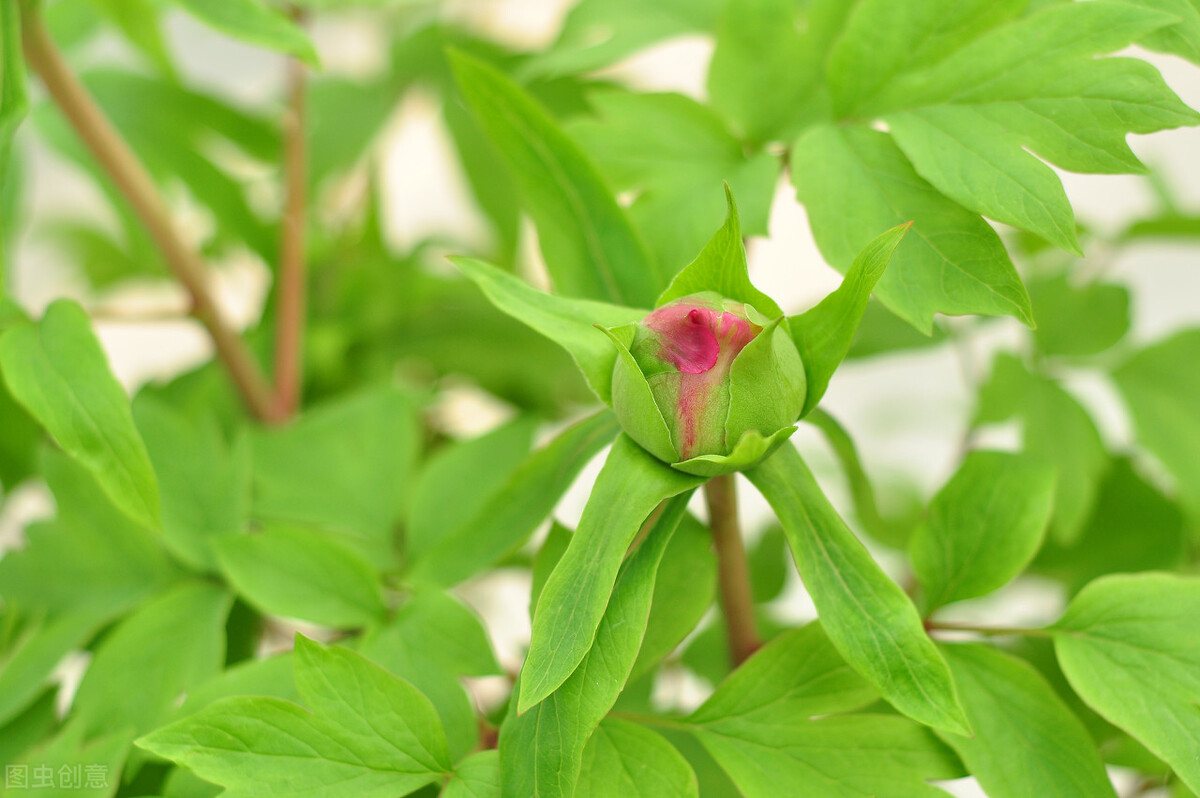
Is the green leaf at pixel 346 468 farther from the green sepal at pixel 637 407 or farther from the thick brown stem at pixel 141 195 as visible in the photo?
the green sepal at pixel 637 407

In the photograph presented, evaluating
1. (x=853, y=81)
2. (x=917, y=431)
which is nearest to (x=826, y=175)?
(x=853, y=81)

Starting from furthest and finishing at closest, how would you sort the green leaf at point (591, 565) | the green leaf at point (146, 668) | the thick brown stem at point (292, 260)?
the thick brown stem at point (292, 260) → the green leaf at point (146, 668) → the green leaf at point (591, 565)

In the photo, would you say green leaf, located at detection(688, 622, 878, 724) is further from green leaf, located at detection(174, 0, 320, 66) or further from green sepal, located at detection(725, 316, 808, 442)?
green leaf, located at detection(174, 0, 320, 66)

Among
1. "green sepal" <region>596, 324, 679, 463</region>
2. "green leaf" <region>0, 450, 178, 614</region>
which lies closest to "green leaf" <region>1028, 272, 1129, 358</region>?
"green sepal" <region>596, 324, 679, 463</region>

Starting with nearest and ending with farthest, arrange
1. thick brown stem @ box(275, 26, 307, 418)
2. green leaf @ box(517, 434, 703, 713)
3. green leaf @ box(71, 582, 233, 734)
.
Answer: green leaf @ box(517, 434, 703, 713) → green leaf @ box(71, 582, 233, 734) → thick brown stem @ box(275, 26, 307, 418)

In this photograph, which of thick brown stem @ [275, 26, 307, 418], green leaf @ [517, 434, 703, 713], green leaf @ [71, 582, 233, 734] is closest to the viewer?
green leaf @ [517, 434, 703, 713]

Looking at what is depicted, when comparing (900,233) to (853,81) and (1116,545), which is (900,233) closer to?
(853,81)

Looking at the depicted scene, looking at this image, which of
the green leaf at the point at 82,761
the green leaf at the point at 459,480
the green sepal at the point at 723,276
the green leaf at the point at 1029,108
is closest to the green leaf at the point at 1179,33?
the green leaf at the point at 1029,108
